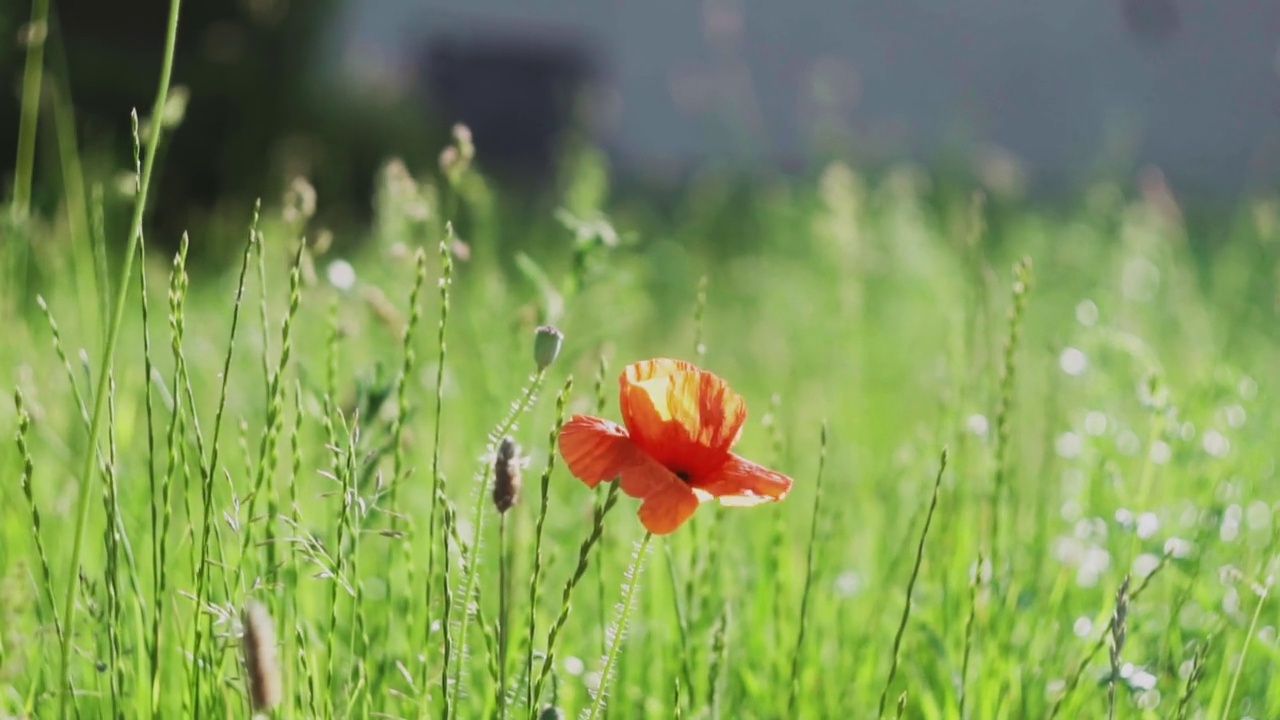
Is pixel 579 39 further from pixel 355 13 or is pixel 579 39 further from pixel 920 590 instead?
pixel 920 590

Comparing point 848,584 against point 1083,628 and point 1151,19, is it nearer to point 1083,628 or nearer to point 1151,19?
point 1083,628

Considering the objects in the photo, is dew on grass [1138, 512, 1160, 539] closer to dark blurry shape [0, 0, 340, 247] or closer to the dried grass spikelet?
the dried grass spikelet

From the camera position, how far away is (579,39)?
10.7 metres

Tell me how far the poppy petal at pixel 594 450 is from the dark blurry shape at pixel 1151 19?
430 inches

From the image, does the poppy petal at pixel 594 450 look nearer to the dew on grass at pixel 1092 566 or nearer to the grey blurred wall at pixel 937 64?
the dew on grass at pixel 1092 566

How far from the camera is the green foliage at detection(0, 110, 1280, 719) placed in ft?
3.23

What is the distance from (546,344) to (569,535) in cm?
79

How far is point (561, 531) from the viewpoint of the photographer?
65.9 inches

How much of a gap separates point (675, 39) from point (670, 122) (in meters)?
0.66

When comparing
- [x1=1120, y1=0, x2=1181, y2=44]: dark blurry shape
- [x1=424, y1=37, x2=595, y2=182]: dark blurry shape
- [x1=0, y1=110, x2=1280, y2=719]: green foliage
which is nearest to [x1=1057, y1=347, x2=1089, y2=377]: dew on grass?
[x1=0, y1=110, x2=1280, y2=719]: green foliage

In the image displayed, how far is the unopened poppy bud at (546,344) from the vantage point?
894 mm

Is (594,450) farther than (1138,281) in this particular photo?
No

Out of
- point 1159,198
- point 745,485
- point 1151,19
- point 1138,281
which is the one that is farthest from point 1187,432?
point 1151,19

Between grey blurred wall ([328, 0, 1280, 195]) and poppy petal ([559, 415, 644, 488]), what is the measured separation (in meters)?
9.64
